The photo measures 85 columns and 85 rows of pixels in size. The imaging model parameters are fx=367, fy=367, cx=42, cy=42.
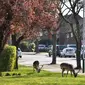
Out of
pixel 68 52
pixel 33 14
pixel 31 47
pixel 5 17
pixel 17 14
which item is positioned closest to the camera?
pixel 17 14

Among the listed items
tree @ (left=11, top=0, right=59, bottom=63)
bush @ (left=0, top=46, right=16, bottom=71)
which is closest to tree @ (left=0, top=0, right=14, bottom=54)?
tree @ (left=11, top=0, right=59, bottom=63)

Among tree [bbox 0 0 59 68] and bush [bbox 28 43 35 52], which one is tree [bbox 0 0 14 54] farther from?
bush [bbox 28 43 35 52]

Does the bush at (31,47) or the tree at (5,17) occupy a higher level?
the tree at (5,17)

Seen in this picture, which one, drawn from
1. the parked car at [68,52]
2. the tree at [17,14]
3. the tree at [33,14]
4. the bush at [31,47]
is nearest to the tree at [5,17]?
the tree at [17,14]

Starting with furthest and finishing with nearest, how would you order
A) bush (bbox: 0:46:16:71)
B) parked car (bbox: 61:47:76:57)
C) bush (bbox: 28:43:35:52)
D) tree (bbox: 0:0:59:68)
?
bush (bbox: 28:43:35:52) → parked car (bbox: 61:47:76:57) → bush (bbox: 0:46:16:71) → tree (bbox: 0:0:59:68)

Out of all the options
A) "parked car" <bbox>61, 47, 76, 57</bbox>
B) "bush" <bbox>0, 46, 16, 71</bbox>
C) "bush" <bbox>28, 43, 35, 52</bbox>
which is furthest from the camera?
"bush" <bbox>28, 43, 35, 52</bbox>

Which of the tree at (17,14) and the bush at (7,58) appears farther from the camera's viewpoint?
the bush at (7,58)

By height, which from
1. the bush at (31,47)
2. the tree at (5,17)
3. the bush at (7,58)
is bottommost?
the bush at (7,58)

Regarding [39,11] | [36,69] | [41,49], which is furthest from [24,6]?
[41,49]

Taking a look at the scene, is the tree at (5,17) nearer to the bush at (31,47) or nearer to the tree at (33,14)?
the tree at (33,14)

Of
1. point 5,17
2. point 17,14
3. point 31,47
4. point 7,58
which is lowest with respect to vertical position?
point 7,58

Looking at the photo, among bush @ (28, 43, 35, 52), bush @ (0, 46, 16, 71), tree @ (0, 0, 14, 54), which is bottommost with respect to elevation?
bush @ (0, 46, 16, 71)

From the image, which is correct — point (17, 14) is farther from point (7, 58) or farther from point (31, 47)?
point (31, 47)

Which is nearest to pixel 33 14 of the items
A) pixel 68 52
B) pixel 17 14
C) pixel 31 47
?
pixel 17 14
